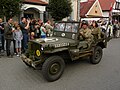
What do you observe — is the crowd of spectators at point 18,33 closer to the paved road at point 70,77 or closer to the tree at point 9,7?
the paved road at point 70,77

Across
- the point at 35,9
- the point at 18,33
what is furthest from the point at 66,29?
the point at 35,9

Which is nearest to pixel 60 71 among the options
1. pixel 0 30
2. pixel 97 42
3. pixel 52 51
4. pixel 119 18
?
pixel 52 51

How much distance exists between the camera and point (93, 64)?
6.70 metres

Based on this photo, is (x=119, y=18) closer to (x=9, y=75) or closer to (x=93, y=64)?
(x=93, y=64)

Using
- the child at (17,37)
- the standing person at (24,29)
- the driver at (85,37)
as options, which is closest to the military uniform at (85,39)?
the driver at (85,37)

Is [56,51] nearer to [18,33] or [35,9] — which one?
[18,33]

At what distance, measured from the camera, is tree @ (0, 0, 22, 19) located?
12141 mm

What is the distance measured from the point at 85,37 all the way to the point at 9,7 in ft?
26.0

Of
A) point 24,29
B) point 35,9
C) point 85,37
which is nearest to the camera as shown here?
point 85,37

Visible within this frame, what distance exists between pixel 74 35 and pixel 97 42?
4.36 feet

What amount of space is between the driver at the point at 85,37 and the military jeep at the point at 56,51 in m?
0.14

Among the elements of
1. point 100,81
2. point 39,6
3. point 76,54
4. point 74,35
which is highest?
point 39,6

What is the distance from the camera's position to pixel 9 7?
486 inches

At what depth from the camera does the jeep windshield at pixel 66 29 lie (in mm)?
5844
